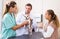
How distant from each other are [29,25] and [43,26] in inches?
6.0

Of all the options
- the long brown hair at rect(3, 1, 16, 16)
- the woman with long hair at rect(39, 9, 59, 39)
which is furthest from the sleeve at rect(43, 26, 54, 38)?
the long brown hair at rect(3, 1, 16, 16)

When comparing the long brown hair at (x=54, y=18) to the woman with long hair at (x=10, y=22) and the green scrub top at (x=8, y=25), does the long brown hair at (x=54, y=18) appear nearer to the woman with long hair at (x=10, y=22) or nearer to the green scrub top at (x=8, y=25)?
the woman with long hair at (x=10, y=22)

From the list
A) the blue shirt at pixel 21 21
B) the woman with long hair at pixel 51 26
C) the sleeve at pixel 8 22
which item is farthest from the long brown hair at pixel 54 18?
the sleeve at pixel 8 22

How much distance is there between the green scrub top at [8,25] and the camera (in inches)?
60.3

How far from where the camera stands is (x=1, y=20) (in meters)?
1.56

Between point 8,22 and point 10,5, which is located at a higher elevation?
point 10,5

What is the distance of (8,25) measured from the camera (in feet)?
5.04

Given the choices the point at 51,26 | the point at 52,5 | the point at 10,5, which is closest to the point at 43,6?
the point at 52,5

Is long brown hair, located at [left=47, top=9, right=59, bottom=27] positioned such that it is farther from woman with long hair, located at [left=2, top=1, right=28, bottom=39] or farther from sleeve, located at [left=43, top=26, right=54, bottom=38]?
woman with long hair, located at [left=2, top=1, right=28, bottom=39]

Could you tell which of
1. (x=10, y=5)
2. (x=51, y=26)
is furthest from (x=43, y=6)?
(x=10, y=5)

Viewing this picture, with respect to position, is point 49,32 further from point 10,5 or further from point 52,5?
point 10,5

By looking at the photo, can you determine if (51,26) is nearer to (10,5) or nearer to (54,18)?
(54,18)

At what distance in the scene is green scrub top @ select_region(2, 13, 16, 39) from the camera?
1.53m

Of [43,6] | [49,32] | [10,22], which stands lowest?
[49,32]
